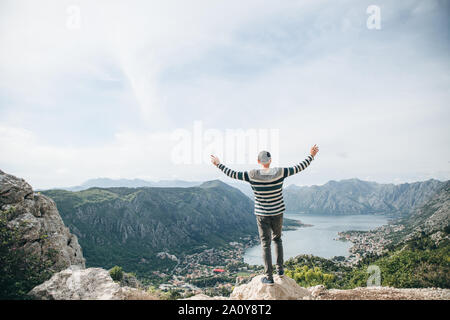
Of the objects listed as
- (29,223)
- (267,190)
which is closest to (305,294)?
(267,190)

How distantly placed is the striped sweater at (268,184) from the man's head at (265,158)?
0.15m

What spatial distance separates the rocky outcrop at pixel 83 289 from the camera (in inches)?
185

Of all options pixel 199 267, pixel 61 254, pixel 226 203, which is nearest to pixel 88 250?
pixel 199 267

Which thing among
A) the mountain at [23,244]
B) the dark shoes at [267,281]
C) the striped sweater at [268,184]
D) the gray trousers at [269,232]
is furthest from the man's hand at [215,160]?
the mountain at [23,244]

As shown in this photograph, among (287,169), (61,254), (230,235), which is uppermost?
(287,169)

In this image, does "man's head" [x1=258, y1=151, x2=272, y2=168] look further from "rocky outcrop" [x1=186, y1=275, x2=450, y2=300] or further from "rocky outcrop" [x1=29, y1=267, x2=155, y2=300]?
"rocky outcrop" [x1=29, y1=267, x2=155, y2=300]

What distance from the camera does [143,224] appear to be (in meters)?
112

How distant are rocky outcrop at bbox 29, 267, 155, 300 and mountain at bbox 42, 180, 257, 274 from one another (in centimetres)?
7772

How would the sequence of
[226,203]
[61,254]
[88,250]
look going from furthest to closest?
[226,203] < [88,250] < [61,254]

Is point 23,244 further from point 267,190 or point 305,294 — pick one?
point 305,294

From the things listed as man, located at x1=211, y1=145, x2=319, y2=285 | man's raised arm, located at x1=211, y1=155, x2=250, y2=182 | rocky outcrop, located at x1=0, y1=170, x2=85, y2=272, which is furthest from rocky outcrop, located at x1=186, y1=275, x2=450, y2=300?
rocky outcrop, located at x1=0, y1=170, x2=85, y2=272
